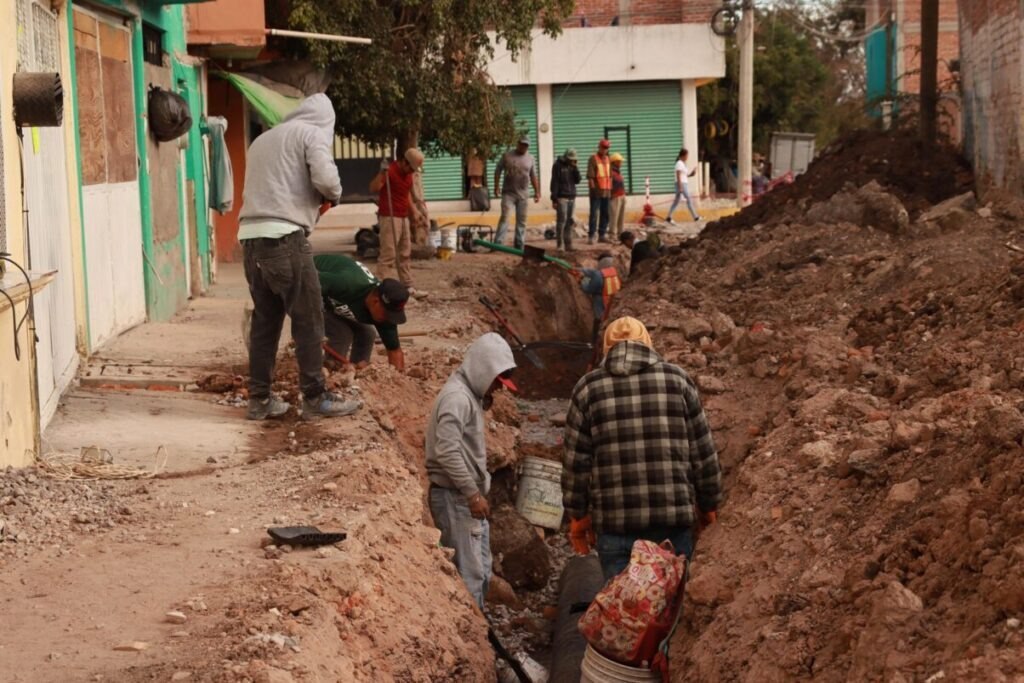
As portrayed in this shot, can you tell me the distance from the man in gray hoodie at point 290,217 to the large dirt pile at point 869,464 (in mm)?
2644

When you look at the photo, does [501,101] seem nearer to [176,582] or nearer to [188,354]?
[188,354]

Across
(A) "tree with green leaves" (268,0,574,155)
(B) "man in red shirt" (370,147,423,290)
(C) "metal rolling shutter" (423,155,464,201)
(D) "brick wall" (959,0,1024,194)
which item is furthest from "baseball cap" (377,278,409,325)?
(C) "metal rolling shutter" (423,155,464,201)

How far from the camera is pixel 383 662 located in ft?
19.0

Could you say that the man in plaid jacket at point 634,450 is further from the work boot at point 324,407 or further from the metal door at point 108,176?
the metal door at point 108,176

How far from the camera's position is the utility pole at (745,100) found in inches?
1192

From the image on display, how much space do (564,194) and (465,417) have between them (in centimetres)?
1635

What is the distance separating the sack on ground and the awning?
1190cm

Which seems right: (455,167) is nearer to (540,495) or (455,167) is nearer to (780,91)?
(780,91)

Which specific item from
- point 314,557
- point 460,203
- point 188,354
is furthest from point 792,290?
point 460,203

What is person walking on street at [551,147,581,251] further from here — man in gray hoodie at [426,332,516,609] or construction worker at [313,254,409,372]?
man in gray hoodie at [426,332,516,609]

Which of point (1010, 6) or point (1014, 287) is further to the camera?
point (1010, 6)

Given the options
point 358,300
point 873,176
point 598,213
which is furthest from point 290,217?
point 598,213

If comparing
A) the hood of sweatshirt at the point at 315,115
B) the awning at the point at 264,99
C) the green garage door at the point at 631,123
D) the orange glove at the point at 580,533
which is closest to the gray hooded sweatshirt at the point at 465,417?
the orange glove at the point at 580,533

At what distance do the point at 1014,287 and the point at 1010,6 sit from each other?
17.7 feet
